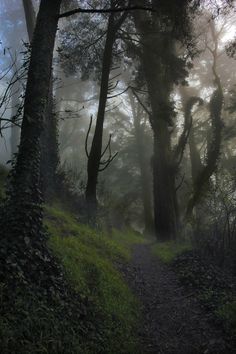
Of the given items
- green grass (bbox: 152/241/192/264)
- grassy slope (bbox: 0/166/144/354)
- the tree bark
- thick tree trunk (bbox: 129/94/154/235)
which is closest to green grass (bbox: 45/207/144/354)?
grassy slope (bbox: 0/166/144/354)

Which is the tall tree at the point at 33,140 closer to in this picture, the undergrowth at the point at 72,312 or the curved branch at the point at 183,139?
the undergrowth at the point at 72,312

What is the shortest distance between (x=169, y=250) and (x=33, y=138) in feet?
27.5

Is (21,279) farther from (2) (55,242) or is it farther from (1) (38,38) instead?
(1) (38,38)

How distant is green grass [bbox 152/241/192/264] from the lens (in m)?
12.2

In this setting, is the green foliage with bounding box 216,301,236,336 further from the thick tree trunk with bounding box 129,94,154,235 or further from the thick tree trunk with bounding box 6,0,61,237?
the thick tree trunk with bounding box 129,94,154,235

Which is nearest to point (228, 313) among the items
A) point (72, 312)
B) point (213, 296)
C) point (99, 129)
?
point (213, 296)

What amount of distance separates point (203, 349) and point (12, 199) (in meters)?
3.60

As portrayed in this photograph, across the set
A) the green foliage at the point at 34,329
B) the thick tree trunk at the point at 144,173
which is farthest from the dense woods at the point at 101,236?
the thick tree trunk at the point at 144,173

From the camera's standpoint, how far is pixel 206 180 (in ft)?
61.8

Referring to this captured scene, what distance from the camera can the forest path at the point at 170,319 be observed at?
580 cm

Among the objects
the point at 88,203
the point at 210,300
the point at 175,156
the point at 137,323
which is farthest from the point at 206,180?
the point at 137,323

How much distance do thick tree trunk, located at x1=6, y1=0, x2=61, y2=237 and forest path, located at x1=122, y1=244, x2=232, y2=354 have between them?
250 cm

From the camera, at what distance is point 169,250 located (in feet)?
45.1

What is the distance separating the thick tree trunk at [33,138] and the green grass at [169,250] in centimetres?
645
